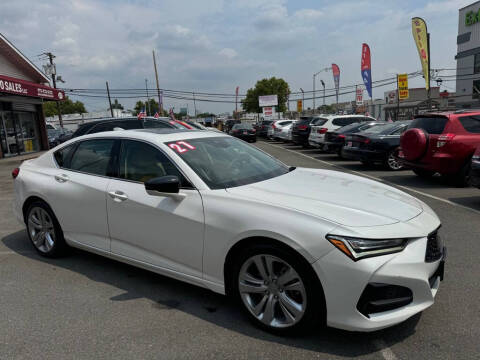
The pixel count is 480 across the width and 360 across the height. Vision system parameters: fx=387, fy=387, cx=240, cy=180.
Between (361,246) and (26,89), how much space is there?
829 inches

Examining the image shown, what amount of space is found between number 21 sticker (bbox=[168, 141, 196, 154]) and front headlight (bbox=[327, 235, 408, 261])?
167 centimetres

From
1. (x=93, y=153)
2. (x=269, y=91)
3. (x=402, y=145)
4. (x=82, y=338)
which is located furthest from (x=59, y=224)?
(x=269, y=91)

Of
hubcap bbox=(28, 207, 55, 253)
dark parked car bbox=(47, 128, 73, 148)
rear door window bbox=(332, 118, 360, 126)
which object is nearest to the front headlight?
hubcap bbox=(28, 207, 55, 253)

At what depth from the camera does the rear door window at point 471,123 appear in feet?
26.8

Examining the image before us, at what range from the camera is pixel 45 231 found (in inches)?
179

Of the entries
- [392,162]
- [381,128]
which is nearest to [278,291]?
[392,162]

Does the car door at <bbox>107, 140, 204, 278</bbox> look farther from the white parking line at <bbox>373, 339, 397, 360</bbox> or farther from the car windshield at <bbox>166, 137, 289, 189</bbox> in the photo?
the white parking line at <bbox>373, 339, 397, 360</bbox>

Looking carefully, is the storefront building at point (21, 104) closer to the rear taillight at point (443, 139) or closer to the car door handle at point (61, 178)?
the car door handle at point (61, 178)

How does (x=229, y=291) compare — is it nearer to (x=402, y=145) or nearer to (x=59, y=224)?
(x=59, y=224)

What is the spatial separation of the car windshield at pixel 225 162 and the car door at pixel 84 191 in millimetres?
907

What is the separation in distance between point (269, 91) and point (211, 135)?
77065mm

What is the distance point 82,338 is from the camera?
293 cm

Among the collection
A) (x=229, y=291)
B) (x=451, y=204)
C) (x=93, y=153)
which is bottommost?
(x=451, y=204)

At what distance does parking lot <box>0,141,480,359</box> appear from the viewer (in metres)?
2.69
